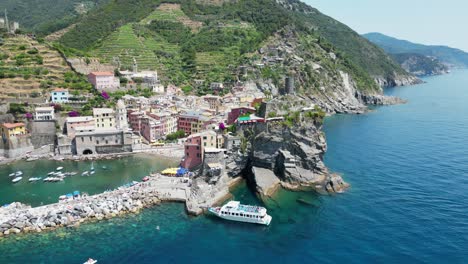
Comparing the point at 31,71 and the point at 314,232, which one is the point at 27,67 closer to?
the point at 31,71

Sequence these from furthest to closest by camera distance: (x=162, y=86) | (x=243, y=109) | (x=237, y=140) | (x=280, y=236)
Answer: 1. (x=162, y=86)
2. (x=243, y=109)
3. (x=237, y=140)
4. (x=280, y=236)

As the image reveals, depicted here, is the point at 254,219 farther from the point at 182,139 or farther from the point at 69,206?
the point at 182,139

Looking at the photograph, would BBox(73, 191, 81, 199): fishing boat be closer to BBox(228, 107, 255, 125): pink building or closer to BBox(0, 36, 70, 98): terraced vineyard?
BBox(228, 107, 255, 125): pink building

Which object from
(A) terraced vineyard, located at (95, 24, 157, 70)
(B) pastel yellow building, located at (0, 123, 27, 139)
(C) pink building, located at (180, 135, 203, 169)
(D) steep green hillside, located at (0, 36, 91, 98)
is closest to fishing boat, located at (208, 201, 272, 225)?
(C) pink building, located at (180, 135, 203, 169)

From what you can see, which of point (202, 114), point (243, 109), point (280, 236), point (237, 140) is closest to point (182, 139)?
point (202, 114)

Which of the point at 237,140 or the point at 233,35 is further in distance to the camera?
the point at 233,35

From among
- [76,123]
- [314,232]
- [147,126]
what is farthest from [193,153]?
[76,123]
